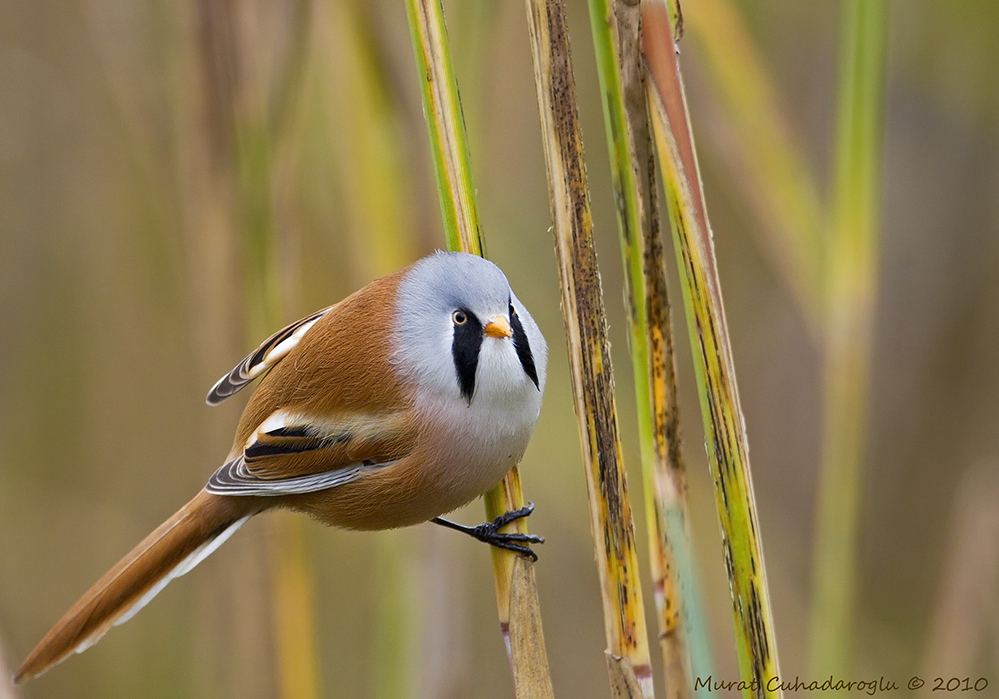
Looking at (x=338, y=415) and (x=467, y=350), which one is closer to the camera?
(x=467, y=350)

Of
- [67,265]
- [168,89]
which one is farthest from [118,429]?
[168,89]

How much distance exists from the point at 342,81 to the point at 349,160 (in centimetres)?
Result: 18

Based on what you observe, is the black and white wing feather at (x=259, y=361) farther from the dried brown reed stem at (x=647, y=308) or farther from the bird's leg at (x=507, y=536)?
the dried brown reed stem at (x=647, y=308)

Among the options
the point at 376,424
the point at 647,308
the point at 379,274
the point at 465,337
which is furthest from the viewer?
the point at 379,274

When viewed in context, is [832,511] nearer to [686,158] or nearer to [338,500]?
[686,158]

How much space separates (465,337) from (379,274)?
0.36 metres

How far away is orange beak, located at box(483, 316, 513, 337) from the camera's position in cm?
168

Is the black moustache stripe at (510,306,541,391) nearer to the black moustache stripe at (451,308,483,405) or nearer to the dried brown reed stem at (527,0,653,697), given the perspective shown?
the black moustache stripe at (451,308,483,405)

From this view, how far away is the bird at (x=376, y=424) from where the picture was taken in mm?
1738

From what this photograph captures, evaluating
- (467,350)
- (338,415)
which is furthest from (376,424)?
(467,350)

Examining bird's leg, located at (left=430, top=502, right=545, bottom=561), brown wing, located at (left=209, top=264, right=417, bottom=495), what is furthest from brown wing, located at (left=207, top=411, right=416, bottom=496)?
bird's leg, located at (left=430, top=502, right=545, bottom=561)

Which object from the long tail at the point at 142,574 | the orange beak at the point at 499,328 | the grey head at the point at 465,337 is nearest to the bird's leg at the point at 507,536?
the grey head at the point at 465,337

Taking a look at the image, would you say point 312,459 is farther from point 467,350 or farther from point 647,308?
point 647,308

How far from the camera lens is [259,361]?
205 centimetres
